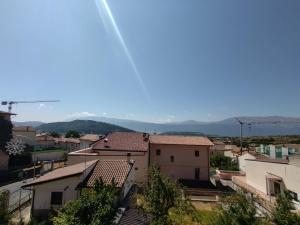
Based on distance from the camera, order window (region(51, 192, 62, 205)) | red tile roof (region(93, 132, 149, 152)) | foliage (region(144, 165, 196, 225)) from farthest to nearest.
Answer: 1. red tile roof (region(93, 132, 149, 152))
2. window (region(51, 192, 62, 205))
3. foliage (region(144, 165, 196, 225))

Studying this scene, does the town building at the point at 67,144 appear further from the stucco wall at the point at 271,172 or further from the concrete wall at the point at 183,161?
the stucco wall at the point at 271,172

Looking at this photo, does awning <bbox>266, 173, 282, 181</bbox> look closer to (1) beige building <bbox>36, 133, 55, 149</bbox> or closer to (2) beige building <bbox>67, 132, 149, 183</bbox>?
(2) beige building <bbox>67, 132, 149, 183</bbox>

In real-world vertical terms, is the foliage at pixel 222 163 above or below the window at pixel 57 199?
below

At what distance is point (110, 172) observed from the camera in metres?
22.4

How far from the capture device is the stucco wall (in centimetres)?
2445

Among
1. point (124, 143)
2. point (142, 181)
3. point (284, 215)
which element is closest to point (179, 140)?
point (124, 143)

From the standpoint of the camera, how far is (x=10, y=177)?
38.5 metres

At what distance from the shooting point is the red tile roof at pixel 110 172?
2097 cm

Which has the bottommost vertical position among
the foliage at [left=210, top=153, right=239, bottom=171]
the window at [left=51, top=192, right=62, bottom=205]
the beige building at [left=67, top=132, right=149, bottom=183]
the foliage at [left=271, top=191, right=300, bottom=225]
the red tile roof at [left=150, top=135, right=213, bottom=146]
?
the foliage at [left=210, top=153, right=239, bottom=171]

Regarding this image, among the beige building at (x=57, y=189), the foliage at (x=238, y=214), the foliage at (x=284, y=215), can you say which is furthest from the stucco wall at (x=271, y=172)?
the beige building at (x=57, y=189)

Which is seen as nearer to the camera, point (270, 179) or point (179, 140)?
point (270, 179)

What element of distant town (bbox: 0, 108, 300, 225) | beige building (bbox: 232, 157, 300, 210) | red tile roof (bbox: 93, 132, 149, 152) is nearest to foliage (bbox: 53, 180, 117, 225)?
distant town (bbox: 0, 108, 300, 225)

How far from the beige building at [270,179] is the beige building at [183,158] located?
20.9 ft

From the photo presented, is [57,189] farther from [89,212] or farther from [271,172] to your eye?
[271,172]
